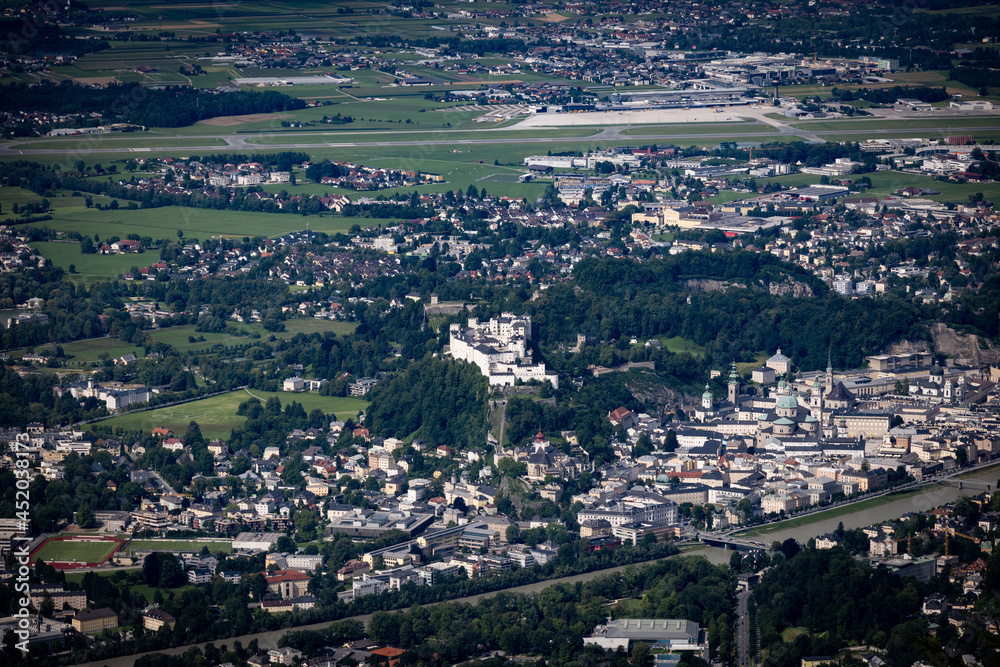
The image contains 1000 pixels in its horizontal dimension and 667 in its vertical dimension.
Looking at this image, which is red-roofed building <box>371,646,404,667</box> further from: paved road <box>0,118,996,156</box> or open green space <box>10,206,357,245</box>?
paved road <box>0,118,996,156</box>

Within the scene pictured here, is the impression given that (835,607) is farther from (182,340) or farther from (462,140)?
(462,140)

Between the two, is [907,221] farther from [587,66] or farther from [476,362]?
[587,66]

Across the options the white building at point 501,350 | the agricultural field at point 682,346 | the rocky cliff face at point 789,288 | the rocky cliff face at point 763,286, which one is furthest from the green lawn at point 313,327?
the rocky cliff face at point 789,288

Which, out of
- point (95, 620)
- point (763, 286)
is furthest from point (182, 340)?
point (95, 620)

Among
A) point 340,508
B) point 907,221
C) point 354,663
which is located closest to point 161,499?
point 340,508

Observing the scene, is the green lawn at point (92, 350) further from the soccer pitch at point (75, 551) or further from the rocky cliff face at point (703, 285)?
the rocky cliff face at point (703, 285)
